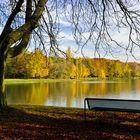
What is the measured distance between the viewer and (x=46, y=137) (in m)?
6.18

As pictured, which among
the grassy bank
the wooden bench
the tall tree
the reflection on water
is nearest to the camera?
the grassy bank

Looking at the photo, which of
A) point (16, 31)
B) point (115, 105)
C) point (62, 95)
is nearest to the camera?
point (115, 105)

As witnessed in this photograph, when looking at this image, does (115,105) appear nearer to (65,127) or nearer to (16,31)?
(65,127)

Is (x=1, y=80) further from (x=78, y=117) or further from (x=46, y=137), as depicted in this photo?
(x=46, y=137)

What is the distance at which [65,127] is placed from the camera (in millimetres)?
7359

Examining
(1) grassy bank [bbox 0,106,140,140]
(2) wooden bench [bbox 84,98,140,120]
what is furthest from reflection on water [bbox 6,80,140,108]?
(2) wooden bench [bbox 84,98,140,120]

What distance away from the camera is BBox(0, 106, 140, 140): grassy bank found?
6364 millimetres

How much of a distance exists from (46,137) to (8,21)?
4784mm

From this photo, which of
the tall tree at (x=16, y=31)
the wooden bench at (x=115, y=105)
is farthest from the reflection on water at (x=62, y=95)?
the wooden bench at (x=115, y=105)

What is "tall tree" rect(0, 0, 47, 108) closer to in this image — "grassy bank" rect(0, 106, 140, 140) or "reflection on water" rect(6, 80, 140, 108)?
"grassy bank" rect(0, 106, 140, 140)

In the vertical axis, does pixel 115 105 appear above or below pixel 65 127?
above

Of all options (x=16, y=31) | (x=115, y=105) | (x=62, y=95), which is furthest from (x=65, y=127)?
(x=62, y=95)

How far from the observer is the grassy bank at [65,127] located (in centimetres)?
636

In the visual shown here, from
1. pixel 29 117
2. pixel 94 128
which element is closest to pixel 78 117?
pixel 29 117
